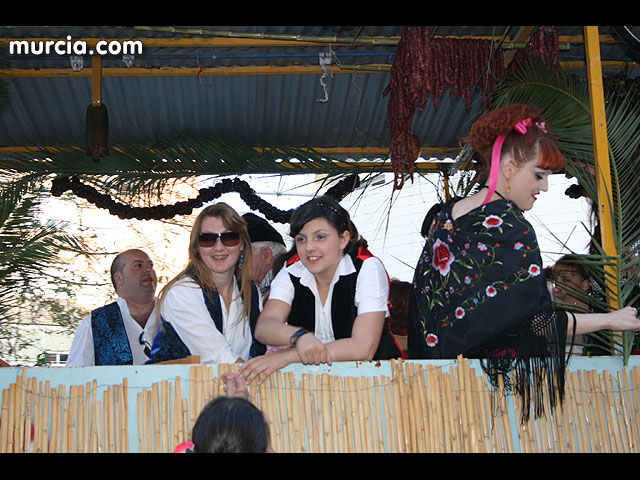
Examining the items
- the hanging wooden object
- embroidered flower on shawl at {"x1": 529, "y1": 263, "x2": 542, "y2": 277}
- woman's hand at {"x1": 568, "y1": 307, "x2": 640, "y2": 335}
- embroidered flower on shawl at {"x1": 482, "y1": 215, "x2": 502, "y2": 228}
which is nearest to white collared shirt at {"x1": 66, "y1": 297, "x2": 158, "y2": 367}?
the hanging wooden object

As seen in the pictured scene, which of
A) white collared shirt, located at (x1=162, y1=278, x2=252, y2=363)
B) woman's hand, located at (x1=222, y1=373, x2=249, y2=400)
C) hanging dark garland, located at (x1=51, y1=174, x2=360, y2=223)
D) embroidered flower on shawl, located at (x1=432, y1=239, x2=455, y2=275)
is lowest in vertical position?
woman's hand, located at (x1=222, y1=373, x2=249, y2=400)

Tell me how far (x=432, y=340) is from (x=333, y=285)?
0.59m

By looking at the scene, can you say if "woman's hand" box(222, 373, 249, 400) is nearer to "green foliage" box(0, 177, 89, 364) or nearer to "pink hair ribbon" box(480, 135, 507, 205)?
"pink hair ribbon" box(480, 135, 507, 205)

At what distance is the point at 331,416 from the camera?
2604mm

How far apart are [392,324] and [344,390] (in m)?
1.92

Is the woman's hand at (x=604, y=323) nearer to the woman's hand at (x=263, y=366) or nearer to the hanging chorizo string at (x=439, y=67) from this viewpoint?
the woman's hand at (x=263, y=366)

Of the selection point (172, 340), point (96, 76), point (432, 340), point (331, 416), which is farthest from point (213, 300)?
point (96, 76)

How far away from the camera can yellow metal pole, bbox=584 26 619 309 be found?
127 inches

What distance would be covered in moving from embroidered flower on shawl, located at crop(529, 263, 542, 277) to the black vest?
2.55 feet

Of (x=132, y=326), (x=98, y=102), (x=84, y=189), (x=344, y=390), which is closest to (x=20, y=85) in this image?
(x=98, y=102)

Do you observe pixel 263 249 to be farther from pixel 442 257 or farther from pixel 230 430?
pixel 230 430

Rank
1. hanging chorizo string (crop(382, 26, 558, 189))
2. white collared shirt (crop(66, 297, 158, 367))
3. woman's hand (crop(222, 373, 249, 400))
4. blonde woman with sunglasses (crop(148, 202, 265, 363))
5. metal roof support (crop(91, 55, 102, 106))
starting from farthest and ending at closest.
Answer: metal roof support (crop(91, 55, 102, 106))
hanging chorizo string (crop(382, 26, 558, 189))
white collared shirt (crop(66, 297, 158, 367))
blonde woman with sunglasses (crop(148, 202, 265, 363))
woman's hand (crop(222, 373, 249, 400))

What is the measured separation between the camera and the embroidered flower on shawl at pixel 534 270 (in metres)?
2.62
